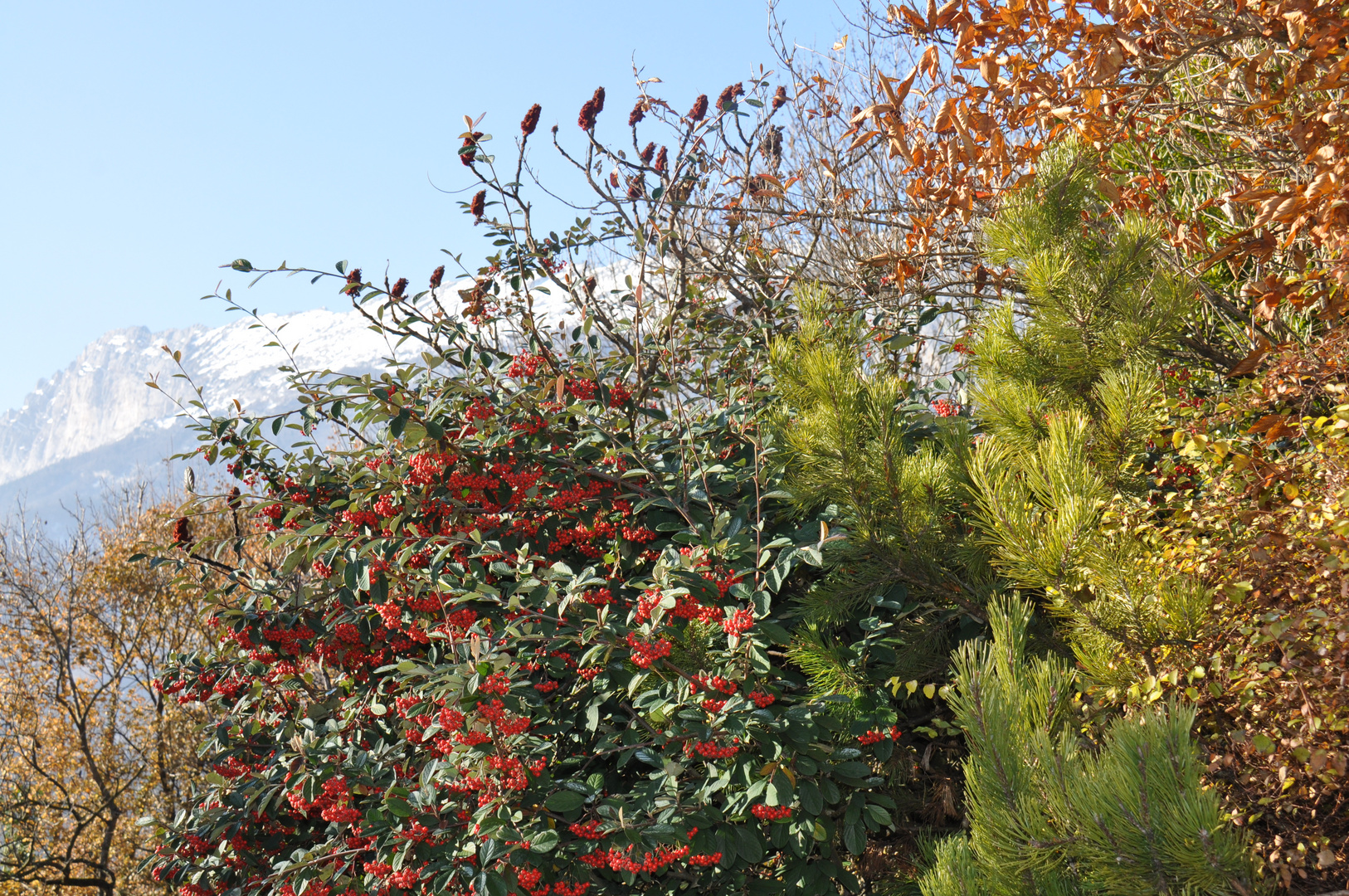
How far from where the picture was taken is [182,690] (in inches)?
131

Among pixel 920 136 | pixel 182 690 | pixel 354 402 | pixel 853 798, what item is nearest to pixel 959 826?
pixel 853 798

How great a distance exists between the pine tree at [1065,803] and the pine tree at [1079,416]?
210 millimetres

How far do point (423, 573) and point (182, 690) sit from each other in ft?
5.46

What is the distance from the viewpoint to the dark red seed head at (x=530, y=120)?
2.82m

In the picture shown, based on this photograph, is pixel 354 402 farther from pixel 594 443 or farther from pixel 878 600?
pixel 878 600

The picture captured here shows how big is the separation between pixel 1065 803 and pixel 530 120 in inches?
→ 101

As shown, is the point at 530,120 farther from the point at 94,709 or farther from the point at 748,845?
the point at 94,709

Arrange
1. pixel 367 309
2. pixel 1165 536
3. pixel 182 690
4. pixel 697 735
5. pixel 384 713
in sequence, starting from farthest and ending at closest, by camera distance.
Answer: pixel 182 690 → pixel 367 309 → pixel 384 713 → pixel 1165 536 → pixel 697 735

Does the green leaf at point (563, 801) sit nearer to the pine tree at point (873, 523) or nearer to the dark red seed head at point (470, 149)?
the pine tree at point (873, 523)

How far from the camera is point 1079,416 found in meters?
1.80

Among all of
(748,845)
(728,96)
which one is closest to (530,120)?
(728,96)

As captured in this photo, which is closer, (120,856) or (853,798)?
(853,798)

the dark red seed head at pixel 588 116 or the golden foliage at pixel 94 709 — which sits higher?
the dark red seed head at pixel 588 116

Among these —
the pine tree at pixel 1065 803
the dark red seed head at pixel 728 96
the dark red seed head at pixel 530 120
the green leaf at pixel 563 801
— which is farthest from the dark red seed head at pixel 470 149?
the pine tree at pixel 1065 803
